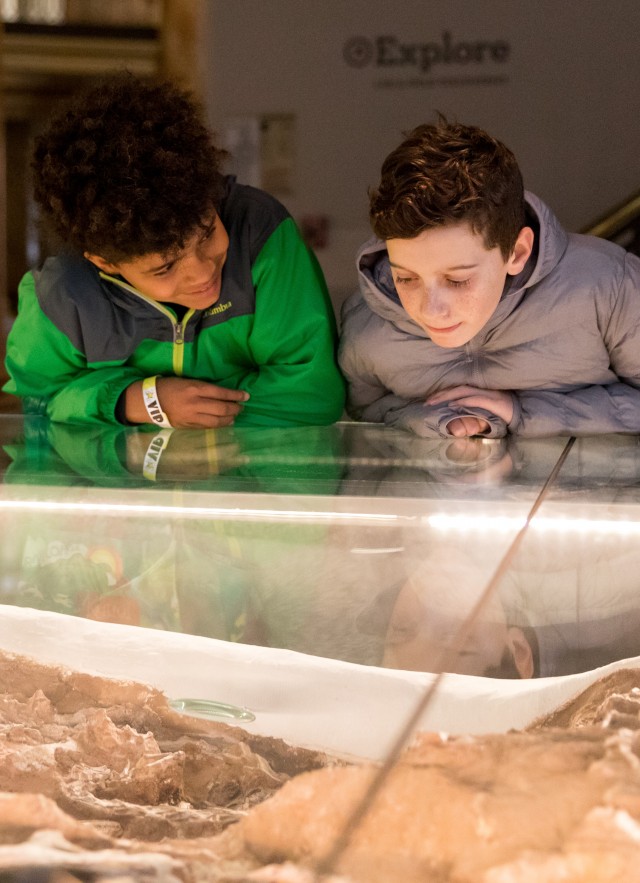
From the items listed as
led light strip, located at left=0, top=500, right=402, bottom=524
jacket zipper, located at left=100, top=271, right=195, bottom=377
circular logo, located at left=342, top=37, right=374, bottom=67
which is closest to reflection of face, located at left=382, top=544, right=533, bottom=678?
led light strip, located at left=0, top=500, right=402, bottom=524

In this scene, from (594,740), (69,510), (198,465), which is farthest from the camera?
(198,465)

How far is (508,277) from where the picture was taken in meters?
1.30

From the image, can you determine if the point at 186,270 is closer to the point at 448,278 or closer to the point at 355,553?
the point at 448,278

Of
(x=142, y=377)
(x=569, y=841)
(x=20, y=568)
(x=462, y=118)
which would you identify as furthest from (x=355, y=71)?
(x=569, y=841)

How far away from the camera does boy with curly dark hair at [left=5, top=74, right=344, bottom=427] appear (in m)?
1.26

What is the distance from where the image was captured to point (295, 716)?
2.16ft

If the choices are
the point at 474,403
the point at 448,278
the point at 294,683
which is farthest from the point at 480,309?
the point at 294,683

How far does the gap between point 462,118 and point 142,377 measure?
7.21 ft

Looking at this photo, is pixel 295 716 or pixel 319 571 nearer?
pixel 295 716

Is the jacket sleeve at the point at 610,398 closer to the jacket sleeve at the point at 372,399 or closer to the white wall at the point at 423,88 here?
the jacket sleeve at the point at 372,399

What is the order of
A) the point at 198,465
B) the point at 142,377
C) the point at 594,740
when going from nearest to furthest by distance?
the point at 594,740 → the point at 198,465 → the point at 142,377

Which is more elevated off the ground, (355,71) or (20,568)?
(355,71)

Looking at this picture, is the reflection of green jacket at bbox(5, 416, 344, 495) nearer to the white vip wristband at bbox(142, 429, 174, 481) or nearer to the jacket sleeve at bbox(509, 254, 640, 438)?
the white vip wristband at bbox(142, 429, 174, 481)

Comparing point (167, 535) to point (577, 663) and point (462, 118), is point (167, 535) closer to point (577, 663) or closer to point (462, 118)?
point (577, 663)
